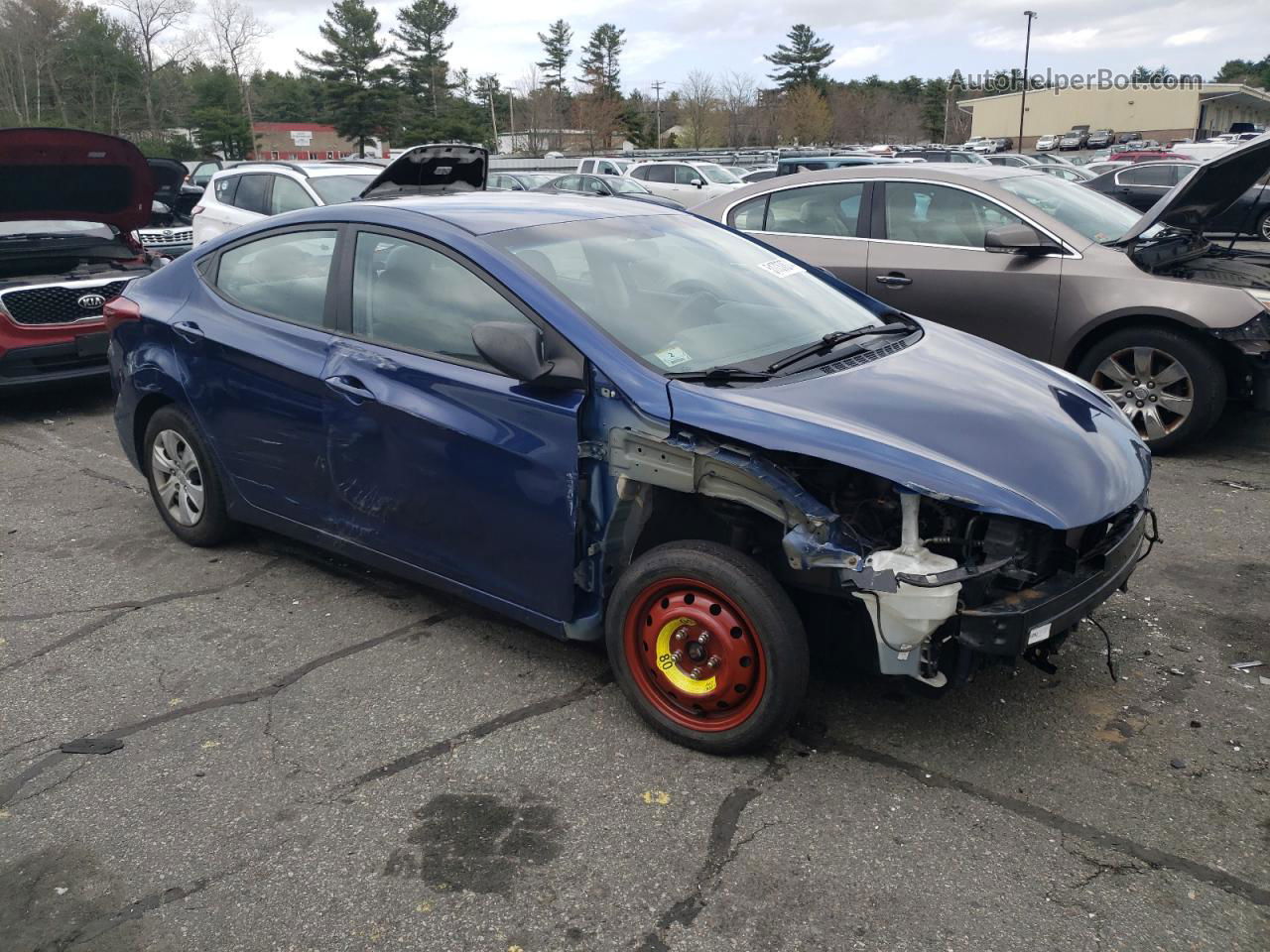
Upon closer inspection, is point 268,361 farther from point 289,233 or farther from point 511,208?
point 511,208

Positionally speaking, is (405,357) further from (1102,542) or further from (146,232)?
(146,232)

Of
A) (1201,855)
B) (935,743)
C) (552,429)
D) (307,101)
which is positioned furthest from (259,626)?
(307,101)

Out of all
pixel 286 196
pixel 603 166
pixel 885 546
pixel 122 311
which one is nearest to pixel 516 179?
pixel 603 166

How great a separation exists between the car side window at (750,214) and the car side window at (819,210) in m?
0.05

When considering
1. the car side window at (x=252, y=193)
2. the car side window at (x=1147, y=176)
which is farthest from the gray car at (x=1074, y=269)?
the car side window at (x=1147, y=176)

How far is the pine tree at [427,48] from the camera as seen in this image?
73062 millimetres

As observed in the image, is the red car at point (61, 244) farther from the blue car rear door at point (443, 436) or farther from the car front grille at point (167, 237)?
the car front grille at point (167, 237)

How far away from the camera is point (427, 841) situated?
288 centimetres

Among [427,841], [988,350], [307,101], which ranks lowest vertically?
[427,841]

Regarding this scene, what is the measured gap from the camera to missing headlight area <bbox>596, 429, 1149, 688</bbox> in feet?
9.33

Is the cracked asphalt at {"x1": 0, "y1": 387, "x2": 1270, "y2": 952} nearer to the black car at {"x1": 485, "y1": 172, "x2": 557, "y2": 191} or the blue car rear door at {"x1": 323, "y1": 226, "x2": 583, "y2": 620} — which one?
the blue car rear door at {"x1": 323, "y1": 226, "x2": 583, "y2": 620}

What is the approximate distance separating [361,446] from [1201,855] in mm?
2956

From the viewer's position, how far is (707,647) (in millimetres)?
3162

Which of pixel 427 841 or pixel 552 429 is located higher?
pixel 552 429
